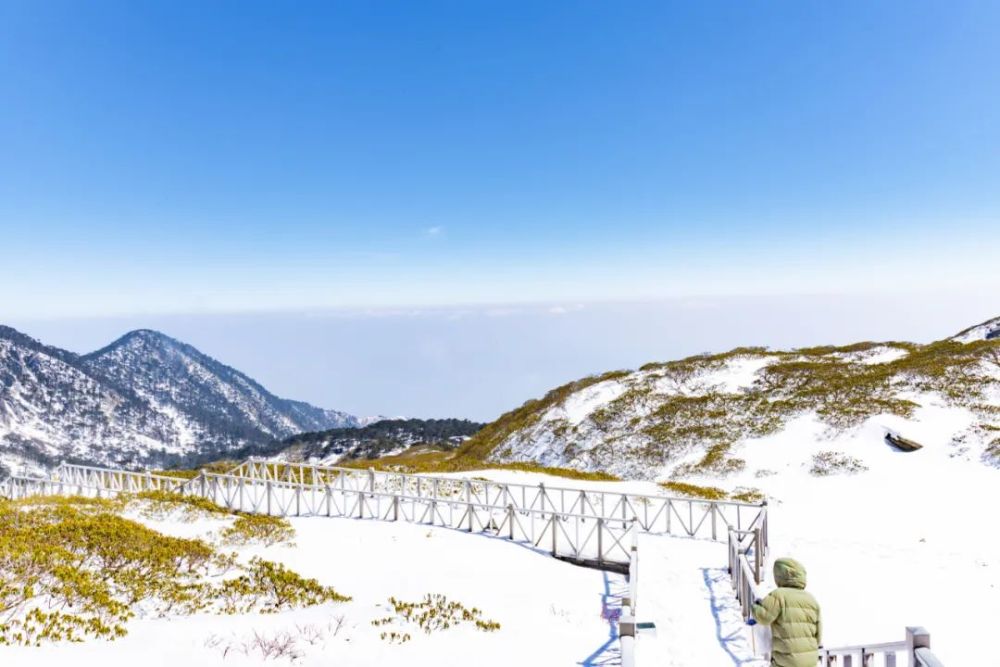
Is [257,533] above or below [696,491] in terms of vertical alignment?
above

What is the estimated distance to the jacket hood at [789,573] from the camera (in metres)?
6.16

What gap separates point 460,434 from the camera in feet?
406

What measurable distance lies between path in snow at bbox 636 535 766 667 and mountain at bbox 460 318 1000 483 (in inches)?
645

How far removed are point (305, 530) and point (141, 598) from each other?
690 cm

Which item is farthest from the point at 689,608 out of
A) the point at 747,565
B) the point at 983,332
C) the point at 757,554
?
the point at 983,332

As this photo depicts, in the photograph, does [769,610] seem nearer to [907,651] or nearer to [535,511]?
[907,651]

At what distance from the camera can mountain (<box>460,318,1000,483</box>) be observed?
31.4 m

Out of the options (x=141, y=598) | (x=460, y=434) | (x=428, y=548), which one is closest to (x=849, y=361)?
(x=428, y=548)

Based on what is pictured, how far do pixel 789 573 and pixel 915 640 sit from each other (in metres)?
1.19

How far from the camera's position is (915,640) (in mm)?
5602

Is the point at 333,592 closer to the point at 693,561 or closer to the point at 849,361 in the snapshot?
the point at 693,561

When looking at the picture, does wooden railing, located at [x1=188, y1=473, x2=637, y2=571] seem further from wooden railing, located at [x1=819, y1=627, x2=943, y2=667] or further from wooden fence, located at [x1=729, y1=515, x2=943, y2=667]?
wooden railing, located at [x1=819, y1=627, x2=943, y2=667]

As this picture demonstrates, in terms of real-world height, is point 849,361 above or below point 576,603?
above

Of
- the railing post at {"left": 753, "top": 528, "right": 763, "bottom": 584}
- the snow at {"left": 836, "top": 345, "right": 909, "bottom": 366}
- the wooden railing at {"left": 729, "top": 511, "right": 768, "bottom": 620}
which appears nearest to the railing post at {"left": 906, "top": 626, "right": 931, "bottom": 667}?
the wooden railing at {"left": 729, "top": 511, "right": 768, "bottom": 620}
